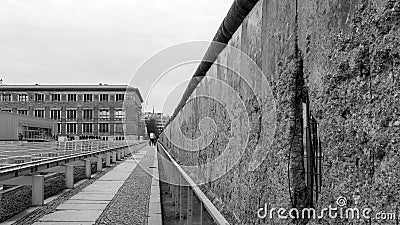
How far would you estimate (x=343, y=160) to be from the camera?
1.62 meters

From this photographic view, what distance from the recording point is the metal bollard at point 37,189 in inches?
470

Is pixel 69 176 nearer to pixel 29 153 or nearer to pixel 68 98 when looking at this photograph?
pixel 29 153

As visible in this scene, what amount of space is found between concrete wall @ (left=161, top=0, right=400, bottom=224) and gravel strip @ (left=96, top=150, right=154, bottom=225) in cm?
757

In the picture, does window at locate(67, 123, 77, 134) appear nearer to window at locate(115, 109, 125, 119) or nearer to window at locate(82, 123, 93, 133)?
window at locate(82, 123, 93, 133)

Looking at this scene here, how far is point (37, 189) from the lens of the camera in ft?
39.5

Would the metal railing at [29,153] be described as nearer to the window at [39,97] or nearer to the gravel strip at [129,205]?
the gravel strip at [129,205]

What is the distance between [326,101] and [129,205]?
11722 mm

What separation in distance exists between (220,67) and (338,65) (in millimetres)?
3155

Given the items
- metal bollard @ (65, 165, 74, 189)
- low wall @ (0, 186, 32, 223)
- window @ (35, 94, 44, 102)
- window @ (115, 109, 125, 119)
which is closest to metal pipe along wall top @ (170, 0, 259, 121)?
low wall @ (0, 186, 32, 223)

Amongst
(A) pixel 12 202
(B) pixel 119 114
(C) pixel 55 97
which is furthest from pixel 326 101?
(C) pixel 55 97

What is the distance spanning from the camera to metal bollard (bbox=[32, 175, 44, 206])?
11930mm

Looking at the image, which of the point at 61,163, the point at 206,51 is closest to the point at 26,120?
the point at 61,163

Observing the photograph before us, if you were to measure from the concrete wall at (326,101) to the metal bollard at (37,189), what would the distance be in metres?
9.38

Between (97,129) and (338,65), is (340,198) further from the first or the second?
(97,129)
